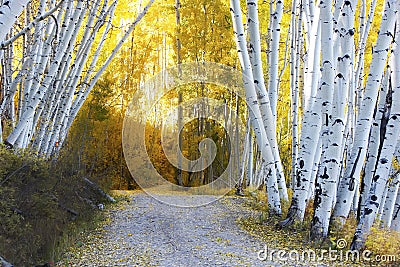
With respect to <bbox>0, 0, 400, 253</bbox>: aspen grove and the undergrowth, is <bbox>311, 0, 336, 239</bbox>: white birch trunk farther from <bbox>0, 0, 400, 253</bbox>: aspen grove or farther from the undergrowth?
the undergrowth

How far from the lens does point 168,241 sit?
21.8ft

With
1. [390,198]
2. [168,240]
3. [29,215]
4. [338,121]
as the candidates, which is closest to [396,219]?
[390,198]

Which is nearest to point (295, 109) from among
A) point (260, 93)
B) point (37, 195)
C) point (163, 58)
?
point (260, 93)

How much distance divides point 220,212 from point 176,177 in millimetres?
8529

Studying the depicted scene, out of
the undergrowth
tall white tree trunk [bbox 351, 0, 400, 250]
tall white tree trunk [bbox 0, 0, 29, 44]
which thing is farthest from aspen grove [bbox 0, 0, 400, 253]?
tall white tree trunk [bbox 0, 0, 29, 44]

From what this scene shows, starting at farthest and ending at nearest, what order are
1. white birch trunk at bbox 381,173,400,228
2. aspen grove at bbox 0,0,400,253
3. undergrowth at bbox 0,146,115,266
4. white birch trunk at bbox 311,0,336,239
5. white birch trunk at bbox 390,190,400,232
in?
white birch trunk at bbox 390,190,400,232 < white birch trunk at bbox 381,173,400,228 < white birch trunk at bbox 311,0,336,239 < aspen grove at bbox 0,0,400,253 < undergrowth at bbox 0,146,115,266

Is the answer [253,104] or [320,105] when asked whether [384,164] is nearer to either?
[320,105]

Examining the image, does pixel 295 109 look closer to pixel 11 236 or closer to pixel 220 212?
pixel 220 212

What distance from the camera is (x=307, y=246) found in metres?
6.40

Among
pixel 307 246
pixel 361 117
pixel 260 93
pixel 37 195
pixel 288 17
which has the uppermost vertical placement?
pixel 288 17

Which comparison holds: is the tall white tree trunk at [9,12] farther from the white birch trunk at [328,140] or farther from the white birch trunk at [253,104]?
the white birch trunk at [253,104]

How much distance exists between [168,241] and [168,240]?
74 millimetres

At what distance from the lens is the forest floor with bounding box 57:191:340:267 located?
548 cm

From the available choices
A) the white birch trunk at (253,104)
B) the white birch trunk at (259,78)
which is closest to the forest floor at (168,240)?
the white birch trunk at (253,104)
